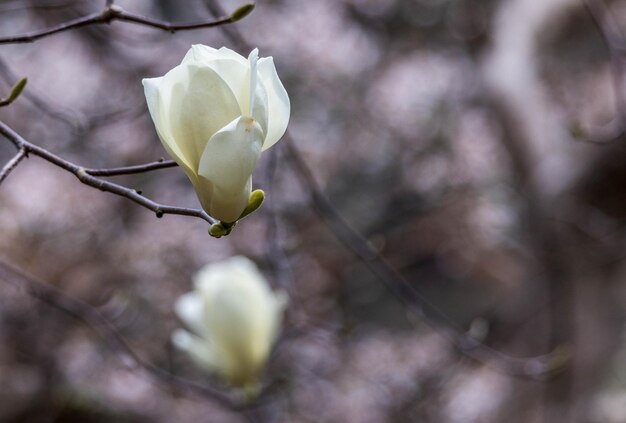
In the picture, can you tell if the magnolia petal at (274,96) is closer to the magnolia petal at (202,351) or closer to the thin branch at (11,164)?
the thin branch at (11,164)

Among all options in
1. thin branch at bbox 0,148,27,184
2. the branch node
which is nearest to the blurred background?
the branch node

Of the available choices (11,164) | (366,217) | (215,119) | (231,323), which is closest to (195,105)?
(215,119)

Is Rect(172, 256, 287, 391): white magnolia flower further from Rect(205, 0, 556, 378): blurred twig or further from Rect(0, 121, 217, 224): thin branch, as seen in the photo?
Rect(0, 121, 217, 224): thin branch

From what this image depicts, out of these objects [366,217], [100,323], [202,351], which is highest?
[100,323]

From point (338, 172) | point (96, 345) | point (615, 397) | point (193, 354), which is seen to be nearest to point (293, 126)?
point (338, 172)

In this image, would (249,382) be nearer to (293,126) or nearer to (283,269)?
(283,269)

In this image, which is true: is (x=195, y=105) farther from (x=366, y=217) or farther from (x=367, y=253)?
(x=366, y=217)
